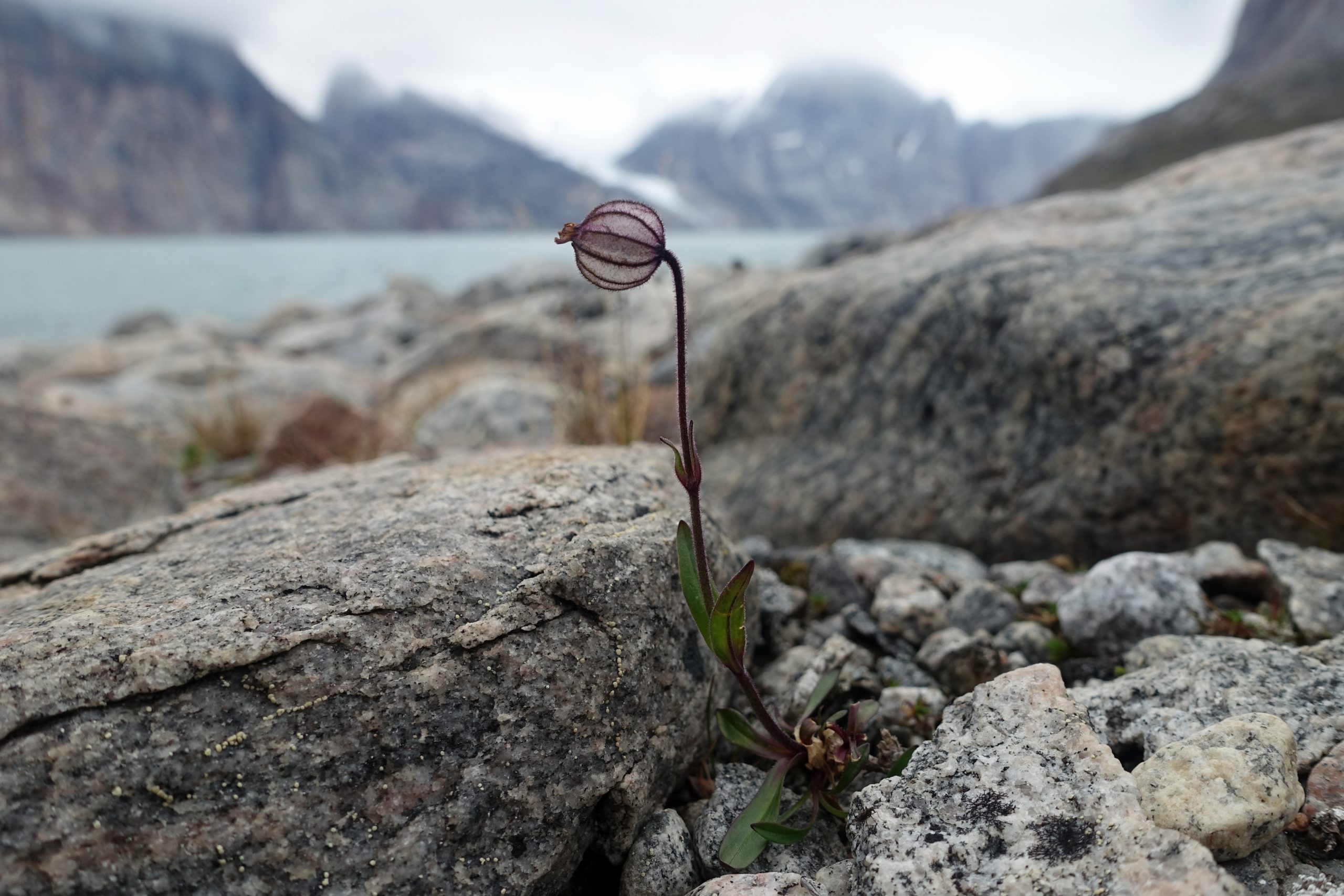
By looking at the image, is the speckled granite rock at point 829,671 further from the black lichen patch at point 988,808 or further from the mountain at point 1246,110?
the mountain at point 1246,110

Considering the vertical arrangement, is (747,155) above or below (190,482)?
above

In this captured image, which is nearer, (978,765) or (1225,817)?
(1225,817)

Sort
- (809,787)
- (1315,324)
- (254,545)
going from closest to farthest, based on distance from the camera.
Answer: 1. (809,787)
2. (254,545)
3. (1315,324)

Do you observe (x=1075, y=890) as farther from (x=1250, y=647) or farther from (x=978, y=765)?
(x=1250, y=647)

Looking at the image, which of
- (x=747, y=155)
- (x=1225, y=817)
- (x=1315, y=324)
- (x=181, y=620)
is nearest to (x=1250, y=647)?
(x=1225, y=817)

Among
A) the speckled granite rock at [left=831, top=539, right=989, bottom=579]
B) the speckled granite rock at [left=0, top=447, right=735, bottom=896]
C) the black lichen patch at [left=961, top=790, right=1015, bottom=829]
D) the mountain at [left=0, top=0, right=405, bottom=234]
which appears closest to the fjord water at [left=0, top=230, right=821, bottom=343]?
the speckled granite rock at [left=831, top=539, right=989, bottom=579]

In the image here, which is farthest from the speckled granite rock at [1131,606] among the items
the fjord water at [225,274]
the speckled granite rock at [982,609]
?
the fjord water at [225,274]
